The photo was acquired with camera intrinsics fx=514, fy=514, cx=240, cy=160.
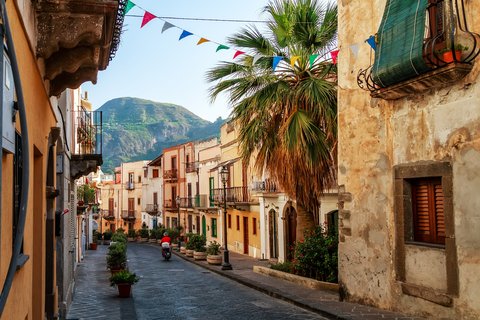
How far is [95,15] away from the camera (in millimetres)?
5582

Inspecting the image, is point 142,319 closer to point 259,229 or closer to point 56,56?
point 56,56

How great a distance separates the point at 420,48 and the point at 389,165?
2675 millimetres

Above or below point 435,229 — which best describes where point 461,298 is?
below

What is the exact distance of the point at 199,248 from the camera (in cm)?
2828

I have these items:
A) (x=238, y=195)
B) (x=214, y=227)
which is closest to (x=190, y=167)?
(x=214, y=227)

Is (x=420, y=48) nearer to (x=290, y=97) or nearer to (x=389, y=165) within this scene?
(x=389, y=165)

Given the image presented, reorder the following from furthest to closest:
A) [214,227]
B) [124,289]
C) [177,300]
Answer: [214,227], [177,300], [124,289]

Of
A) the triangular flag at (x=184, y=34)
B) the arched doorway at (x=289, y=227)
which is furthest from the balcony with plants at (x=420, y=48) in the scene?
the arched doorway at (x=289, y=227)

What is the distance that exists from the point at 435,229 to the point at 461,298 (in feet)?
4.89

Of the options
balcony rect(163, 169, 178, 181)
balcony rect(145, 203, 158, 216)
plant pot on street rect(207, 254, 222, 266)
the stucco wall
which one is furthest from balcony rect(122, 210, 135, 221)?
the stucco wall

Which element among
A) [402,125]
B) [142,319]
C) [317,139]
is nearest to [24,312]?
[142,319]

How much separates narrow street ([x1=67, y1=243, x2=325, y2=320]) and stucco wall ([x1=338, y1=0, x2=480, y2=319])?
75.4 inches

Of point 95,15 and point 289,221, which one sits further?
point 289,221

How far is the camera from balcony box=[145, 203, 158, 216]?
197ft
